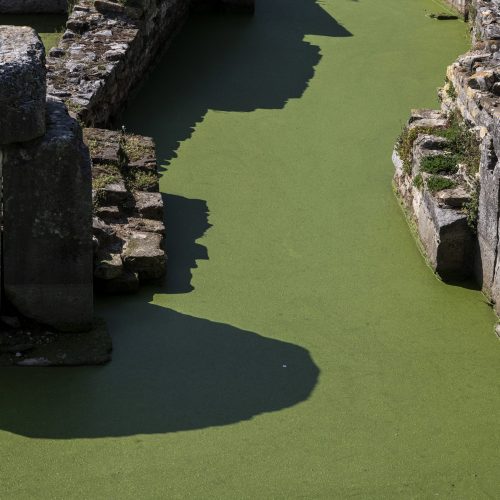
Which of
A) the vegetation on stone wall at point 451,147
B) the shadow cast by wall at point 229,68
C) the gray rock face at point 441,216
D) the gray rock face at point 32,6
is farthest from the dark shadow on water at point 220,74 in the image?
the vegetation on stone wall at point 451,147

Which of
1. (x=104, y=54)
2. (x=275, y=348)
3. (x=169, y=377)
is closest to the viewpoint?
(x=169, y=377)

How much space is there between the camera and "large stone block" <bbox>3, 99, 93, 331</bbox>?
6.93m

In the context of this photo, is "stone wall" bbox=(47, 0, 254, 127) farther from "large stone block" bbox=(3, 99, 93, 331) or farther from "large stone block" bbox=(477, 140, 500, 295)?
"large stone block" bbox=(477, 140, 500, 295)

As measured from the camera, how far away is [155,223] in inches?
352

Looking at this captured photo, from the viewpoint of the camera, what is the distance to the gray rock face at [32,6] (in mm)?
13648

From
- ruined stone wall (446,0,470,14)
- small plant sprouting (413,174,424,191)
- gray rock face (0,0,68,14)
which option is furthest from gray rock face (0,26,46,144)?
ruined stone wall (446,0,470,14)

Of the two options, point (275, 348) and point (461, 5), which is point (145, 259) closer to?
point (275, 348)

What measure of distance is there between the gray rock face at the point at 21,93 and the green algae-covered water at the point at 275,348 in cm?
145

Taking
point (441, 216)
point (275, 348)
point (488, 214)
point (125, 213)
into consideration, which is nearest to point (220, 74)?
point (125, 213)

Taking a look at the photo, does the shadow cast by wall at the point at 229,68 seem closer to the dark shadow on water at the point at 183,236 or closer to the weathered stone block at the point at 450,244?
the dark shadow on water at the point at 183,236

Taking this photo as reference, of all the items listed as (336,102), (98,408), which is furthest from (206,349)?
(336,102)

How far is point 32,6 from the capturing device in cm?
1367

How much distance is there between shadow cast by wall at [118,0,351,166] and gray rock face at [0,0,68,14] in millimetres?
1386

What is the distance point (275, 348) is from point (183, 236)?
1.88 m
